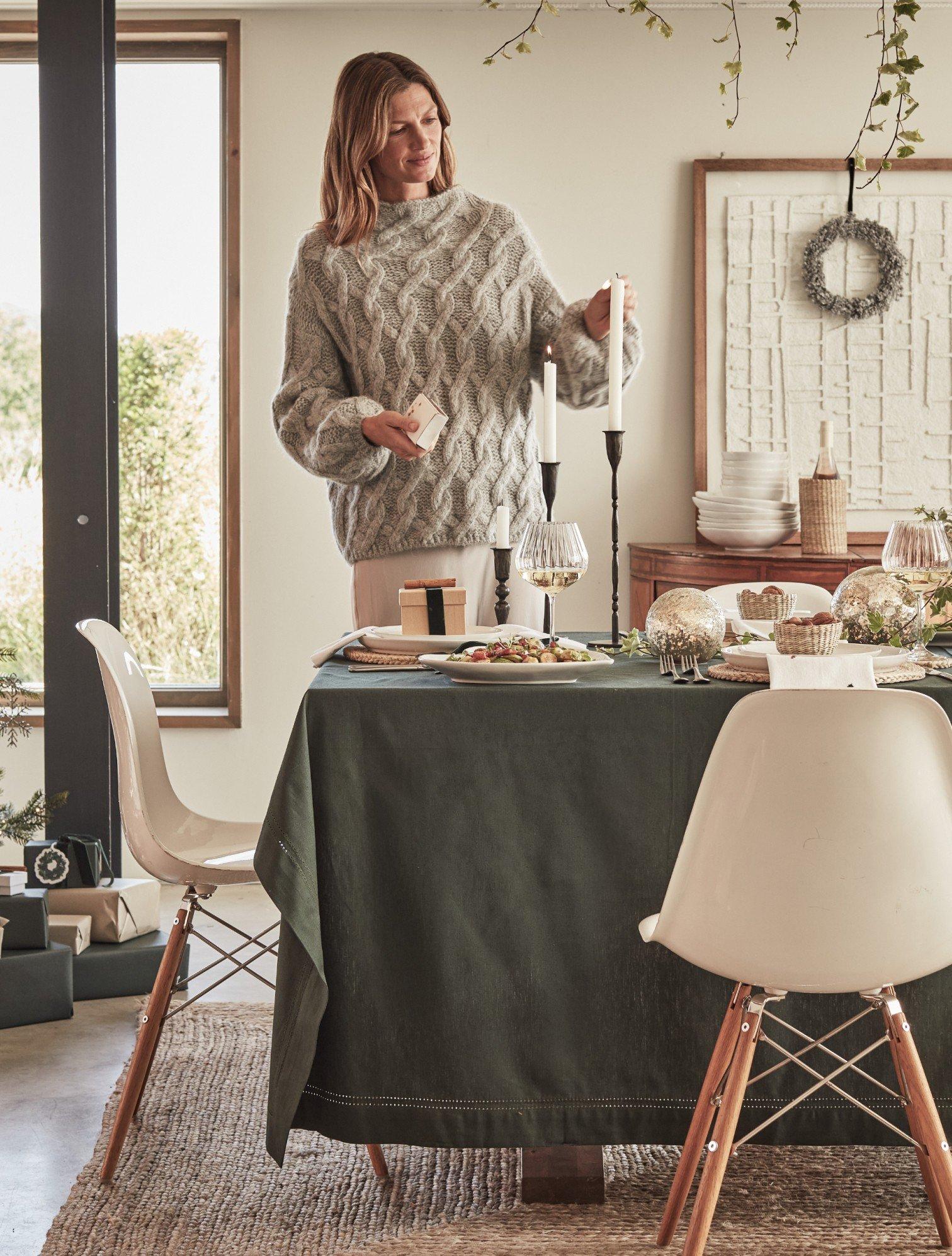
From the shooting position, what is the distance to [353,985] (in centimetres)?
→ 166

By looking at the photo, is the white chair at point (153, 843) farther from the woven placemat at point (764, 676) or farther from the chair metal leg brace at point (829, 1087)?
the woven placemat at point (764, 676)

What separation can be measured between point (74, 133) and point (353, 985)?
2100 millimetres

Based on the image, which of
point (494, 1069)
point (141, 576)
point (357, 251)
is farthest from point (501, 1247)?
point (141, 576)

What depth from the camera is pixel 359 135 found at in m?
2.36

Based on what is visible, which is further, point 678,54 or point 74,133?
point 678,54

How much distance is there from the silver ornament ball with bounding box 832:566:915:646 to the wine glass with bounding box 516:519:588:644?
40 cm

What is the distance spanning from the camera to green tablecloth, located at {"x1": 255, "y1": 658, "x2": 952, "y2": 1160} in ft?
5.31

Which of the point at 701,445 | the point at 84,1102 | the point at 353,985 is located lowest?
the point at 84,1102

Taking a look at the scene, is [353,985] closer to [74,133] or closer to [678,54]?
[74,133]

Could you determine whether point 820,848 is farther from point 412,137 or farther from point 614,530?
point 412,137

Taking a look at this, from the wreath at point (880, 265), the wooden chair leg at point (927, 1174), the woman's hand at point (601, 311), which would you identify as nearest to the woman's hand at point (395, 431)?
the woman's hand at point (601, 311)

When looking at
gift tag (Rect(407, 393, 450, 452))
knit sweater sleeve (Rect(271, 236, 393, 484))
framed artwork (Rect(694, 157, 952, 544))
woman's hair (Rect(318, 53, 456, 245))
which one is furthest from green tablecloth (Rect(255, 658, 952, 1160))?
framed artwork (Rect(694, 157, 952, 544))

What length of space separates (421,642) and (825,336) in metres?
2.41

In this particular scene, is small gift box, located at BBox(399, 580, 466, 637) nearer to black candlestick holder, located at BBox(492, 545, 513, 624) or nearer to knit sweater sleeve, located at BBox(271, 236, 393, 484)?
black candlestick holder, located at BBox(492, 545, 513, 624)
